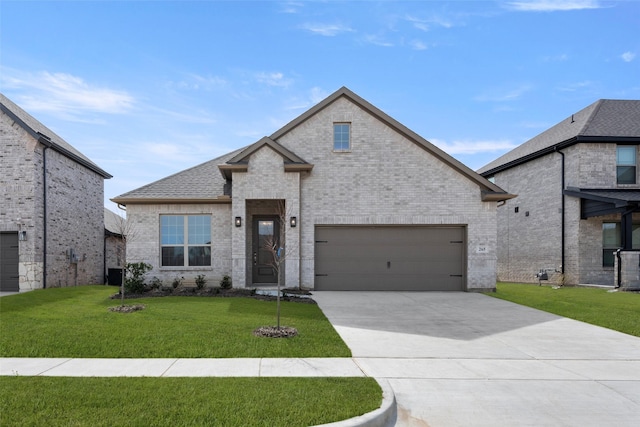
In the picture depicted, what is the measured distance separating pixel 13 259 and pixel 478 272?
18.2 metres

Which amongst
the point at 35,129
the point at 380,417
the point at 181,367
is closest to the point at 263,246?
the point at 181,367

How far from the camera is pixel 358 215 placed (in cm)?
1440

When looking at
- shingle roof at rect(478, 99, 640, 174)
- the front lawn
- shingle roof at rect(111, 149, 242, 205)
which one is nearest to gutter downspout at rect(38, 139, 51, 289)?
shingle roof at rect(111, 149, 242, 205)

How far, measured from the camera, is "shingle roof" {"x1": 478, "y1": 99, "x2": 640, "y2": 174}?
17.2 meters

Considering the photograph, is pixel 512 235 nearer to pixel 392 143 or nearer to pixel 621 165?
pixel 621 165

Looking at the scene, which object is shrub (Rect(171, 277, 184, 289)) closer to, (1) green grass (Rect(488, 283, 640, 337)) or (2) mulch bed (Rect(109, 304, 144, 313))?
(2) mulch bed (Rect(109, 304, 144, 313))

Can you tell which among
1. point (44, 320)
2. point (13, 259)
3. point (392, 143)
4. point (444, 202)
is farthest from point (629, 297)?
point (13, 259)

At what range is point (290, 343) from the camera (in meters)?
6.84

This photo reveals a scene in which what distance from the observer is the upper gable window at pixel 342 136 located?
1460cm

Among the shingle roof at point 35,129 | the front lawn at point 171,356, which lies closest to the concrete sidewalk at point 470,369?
the front lawn at point 171,356

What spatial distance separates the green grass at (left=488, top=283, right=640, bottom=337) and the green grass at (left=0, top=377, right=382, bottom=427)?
25.7 feet

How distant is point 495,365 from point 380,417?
296 cm

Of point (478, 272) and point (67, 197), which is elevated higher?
point (67, 197)

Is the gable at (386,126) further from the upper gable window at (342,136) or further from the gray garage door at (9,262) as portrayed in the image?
the gray garage door at (9,262)
